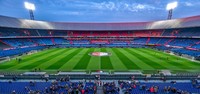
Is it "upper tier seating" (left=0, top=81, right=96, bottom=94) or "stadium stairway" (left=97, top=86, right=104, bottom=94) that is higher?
"upper tier seating" (left=0, top=81, right=96, bottom=94)

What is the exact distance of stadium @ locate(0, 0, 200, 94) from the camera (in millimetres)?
21000

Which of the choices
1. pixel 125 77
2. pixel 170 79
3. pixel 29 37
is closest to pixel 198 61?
pixel 170 79

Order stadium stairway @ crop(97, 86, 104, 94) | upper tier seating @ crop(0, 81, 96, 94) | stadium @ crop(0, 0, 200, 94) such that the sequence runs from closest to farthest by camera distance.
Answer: upper tier seating @ crop(0, 81, 96, 94) < stadium stairway @ crop(97, 86, 104, 94) < stadium @ crop(0, 0, 200, 94)

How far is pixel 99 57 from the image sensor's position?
45.3m

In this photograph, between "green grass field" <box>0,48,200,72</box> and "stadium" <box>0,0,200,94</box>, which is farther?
"green grass field" <box>0,48,200,72</box>

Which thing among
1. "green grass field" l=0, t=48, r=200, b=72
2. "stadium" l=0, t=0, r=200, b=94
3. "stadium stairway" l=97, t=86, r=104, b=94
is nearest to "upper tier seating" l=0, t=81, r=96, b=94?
"stadium" l=0, t=0, r=200, b=94

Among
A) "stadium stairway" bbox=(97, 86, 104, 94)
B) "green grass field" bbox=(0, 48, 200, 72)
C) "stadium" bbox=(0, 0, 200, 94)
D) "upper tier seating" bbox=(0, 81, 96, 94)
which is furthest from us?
"green grass field" bbox=(0, 48, 200, 72)

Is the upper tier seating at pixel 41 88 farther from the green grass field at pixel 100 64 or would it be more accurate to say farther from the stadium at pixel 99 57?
the green grass field at pixel 100 64

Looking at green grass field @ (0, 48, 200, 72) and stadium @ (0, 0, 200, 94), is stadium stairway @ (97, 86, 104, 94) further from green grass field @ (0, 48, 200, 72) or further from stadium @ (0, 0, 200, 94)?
green grass field @ (0, 48, 200, 72)

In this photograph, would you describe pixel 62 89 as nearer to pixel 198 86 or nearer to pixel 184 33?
pixel 198 86

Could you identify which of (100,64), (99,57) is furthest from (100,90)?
(99,57)

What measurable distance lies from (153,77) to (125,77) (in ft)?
14.4

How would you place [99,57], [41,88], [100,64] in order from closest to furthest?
[41,88] < [100,64] < [99,57]

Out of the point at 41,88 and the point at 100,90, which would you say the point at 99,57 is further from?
the point at 41,88
